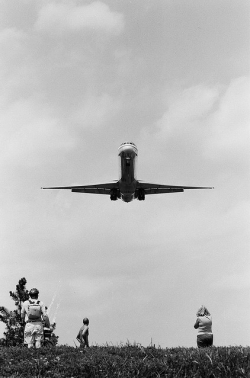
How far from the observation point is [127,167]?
43.0m

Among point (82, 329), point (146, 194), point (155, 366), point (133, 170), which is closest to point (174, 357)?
point (155, 366)

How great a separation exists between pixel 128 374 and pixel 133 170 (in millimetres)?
34163

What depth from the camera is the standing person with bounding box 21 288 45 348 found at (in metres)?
13.5

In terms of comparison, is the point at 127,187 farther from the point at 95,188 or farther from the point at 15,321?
the point at 15,321

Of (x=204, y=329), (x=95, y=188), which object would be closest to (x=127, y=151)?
(x=95, y=188)

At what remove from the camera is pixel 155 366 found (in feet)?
33.8

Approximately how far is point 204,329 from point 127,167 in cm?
2948

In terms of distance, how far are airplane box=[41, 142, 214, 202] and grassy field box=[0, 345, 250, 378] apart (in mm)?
31802

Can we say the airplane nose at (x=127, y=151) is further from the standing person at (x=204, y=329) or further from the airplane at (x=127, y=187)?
the standing person at (x=204, y=329)

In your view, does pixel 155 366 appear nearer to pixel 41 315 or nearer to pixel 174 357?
pixel 174 357

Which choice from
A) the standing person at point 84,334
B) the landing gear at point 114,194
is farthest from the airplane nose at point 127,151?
the standing person at point 84,334

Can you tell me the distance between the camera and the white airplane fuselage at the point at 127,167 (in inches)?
1698

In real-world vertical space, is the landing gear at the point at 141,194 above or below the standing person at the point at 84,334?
above

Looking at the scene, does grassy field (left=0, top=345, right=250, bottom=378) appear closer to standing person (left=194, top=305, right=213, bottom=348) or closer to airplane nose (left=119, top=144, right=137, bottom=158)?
standing person (left=194, top=305, right=213, bottom=348)
